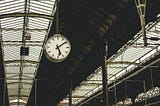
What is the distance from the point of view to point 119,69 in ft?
80.8

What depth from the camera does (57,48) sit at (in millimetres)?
8805

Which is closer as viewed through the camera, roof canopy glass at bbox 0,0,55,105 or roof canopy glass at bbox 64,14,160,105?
roof canopy glass at bbox 0,0,55,105

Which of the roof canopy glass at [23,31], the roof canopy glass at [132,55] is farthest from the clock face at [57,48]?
the roof canopy glass at [132,55]

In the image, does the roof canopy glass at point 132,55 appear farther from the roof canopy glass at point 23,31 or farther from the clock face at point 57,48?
the clock face at point 57,48

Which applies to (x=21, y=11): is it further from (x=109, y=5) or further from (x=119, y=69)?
(x=119, y=69)

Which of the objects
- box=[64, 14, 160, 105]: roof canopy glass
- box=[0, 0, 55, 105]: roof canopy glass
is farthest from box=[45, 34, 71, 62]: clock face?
box=[64, 14, 160, 105]: roof canopy glass

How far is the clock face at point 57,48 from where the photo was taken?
→ 864 cm

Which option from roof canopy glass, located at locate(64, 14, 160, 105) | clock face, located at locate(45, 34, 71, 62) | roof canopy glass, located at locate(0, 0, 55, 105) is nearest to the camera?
clock face, located at locate(45, 34, 71, 62)

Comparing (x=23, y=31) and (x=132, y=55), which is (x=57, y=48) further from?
(x=132, y=55)

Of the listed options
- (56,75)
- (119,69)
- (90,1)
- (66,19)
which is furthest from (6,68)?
(90,1)

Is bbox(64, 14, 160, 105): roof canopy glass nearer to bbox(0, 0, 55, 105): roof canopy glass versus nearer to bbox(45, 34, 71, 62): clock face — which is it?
bbox(0, 0, 55, 105): roof canopy glass

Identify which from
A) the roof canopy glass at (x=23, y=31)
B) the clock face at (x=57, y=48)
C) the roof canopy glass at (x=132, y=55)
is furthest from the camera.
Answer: the roof canopy glass at (x=132, y=55)

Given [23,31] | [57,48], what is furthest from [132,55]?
[57,48]

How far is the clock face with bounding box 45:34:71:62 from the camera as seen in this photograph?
8641mm
